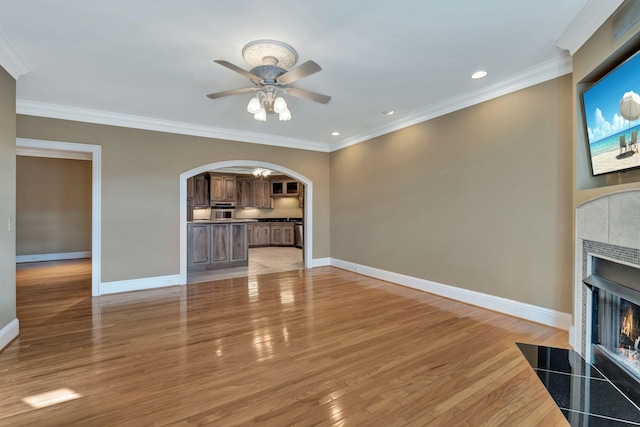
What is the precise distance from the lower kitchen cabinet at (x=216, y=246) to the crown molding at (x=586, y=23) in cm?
615

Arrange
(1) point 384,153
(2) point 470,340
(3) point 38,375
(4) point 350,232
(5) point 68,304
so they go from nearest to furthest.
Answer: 1. (3) point 38,375
2. (2) point 470,340
3. (5) point 68,304
4. (1) point 384,153
5. (4) point 350,232

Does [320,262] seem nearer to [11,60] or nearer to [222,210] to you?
[222,210]

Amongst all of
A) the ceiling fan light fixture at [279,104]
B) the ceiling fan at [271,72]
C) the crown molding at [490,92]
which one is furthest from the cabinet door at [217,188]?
the ceiling fan light fixture at [279,104]

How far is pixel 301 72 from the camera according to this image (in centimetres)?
246

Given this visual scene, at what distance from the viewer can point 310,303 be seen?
4043mm

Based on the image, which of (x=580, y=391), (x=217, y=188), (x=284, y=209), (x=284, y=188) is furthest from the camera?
(x=284, y=209)

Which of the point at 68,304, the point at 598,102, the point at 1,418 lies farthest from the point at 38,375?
the point at 598,102

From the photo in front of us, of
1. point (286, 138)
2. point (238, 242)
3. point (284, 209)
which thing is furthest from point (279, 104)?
point (284, 209)

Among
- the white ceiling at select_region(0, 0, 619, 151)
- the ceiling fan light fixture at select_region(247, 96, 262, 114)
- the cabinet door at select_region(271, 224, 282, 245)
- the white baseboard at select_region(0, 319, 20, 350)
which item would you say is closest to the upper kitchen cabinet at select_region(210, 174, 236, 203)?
the cabinet door at select_region(271, 224, 282, 245)

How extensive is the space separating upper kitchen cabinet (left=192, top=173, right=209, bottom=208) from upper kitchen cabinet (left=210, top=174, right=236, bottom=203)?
0.20 metres

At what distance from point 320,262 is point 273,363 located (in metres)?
4.25

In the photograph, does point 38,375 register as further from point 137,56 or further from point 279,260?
point 279,260

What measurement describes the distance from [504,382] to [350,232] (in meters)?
4.16

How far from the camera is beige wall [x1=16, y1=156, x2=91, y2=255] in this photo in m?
Answer: 7.30
